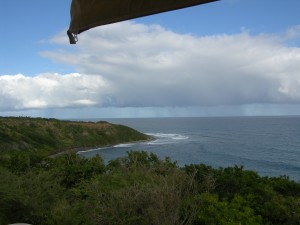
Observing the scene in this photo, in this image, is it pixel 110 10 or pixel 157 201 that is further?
pixel 157 201

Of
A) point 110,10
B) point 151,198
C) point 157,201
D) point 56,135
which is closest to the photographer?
point 110,10

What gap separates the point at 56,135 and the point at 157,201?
267 ft

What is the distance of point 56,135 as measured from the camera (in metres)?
88.8

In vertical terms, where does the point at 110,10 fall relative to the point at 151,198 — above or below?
above

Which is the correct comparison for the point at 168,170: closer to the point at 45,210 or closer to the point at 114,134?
the point at 45,210

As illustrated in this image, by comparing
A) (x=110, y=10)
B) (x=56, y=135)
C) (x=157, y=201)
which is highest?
(x=110, y=10)

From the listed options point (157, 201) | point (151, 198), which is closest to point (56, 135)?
point (151, 198)

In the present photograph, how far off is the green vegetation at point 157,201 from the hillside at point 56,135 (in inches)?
2186

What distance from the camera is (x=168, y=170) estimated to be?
56.0ft

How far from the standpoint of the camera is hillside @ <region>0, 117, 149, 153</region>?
74.0 meters

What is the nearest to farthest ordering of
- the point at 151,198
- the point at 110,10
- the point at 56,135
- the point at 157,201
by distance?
the point at 110,10
the point at 157,201
the point at 151,198
the point at 56,135

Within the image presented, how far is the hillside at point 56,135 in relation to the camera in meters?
74.0

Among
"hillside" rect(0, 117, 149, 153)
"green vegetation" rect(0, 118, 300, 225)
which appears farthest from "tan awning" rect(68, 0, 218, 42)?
"hillside" rect(0, 117, 149, 153)

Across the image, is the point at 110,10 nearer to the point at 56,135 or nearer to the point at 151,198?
the point at 151,198
